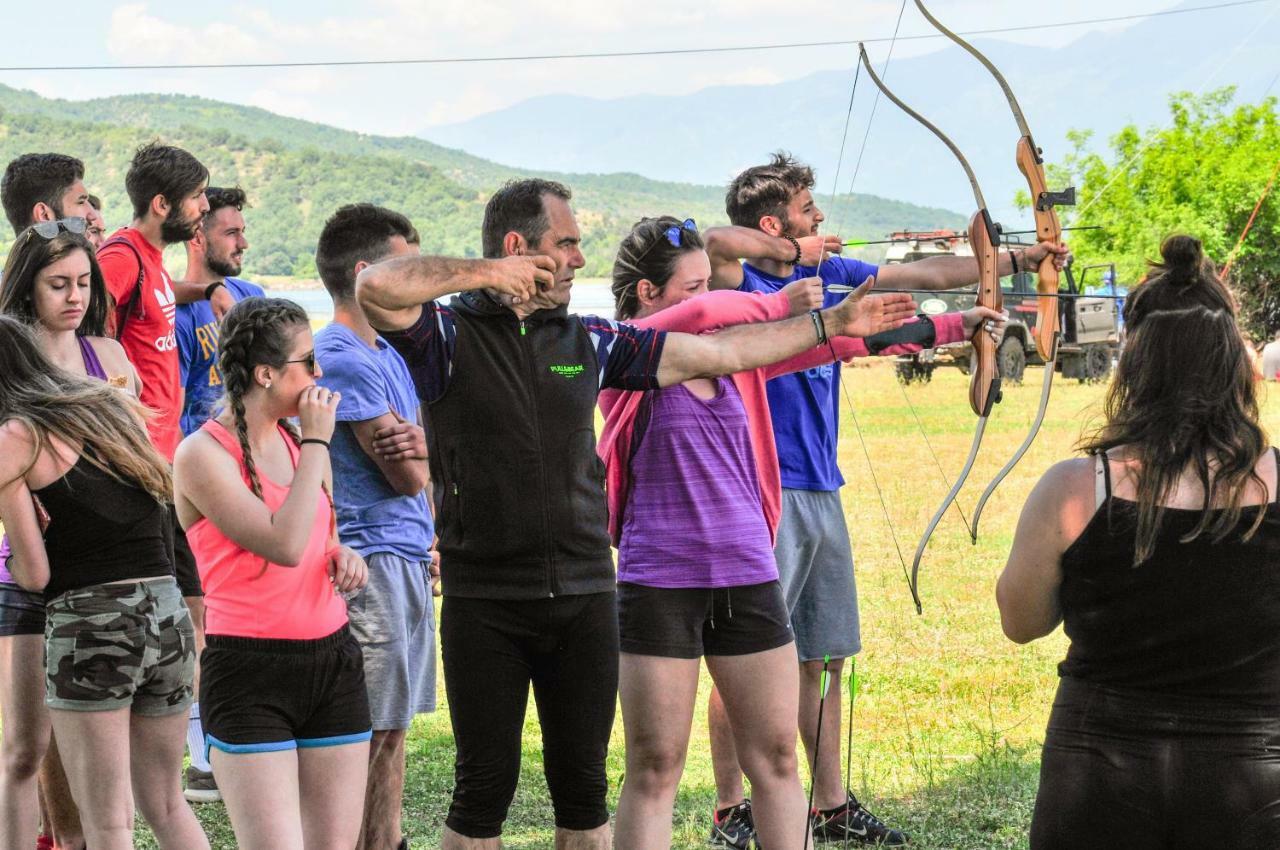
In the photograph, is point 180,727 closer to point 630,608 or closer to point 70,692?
point 70,692

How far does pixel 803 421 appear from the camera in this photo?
13.2ft

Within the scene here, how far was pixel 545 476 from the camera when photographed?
2.80m

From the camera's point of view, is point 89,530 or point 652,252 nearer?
point 89,530

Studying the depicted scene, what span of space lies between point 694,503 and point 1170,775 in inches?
52.6

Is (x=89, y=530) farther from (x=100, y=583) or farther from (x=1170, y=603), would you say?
(x=1170, y=603)

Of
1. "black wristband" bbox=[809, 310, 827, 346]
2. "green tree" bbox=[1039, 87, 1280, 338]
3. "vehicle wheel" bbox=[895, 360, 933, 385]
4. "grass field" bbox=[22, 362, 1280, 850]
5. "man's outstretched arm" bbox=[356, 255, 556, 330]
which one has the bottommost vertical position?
"grass field" bbox=[22, 362, 1280, 850]

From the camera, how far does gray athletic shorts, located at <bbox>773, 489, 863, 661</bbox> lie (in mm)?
4016

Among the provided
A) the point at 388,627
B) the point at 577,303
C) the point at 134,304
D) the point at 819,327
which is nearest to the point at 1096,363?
the point at 577,303

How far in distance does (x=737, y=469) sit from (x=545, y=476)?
59 centimetres

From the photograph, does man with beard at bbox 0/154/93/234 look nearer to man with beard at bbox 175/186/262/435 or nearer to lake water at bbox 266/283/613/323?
man with beard at bbox 175/186/262/435

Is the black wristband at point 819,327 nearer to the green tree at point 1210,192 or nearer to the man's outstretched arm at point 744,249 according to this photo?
the man's outstretched arm at point 744,249

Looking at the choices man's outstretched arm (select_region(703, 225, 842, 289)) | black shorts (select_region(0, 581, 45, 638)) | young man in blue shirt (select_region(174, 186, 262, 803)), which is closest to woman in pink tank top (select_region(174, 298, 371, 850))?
black shorts (select_region(0, 581, 45, 638))

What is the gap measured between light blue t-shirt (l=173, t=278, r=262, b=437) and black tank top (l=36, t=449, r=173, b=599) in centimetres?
150

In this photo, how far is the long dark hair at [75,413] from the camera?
9.65 feet
